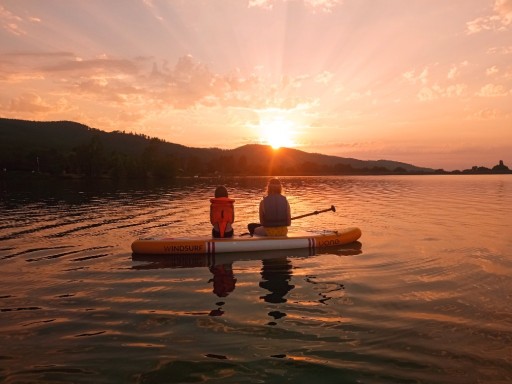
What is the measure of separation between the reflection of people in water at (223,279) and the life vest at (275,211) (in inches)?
120

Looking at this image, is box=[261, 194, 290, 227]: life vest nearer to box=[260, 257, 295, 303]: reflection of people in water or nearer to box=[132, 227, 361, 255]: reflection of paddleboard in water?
box=[132, 227, 361, 255]: reflection of paddleboard in water

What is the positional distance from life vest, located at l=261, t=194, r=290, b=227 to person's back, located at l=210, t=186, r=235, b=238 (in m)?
1.43

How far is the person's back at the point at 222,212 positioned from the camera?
1492cm

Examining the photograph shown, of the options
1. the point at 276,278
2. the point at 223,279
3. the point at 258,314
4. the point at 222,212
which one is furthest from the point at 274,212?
the point at 258,314

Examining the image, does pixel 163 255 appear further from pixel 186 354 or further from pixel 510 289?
pixel 510 289

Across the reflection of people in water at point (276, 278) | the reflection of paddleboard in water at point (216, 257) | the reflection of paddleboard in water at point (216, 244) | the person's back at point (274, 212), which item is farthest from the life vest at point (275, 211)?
the reflection of people in water at point (276, 278)

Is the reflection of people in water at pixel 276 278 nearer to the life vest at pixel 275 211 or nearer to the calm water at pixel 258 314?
the calm water at pixel 258 314

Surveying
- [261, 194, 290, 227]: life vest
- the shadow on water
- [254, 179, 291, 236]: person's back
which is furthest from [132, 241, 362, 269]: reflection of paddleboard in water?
[261, 194, 290, 227]: life vest

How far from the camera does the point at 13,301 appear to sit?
9.65m

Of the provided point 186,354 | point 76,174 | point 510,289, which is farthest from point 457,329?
point 76,174

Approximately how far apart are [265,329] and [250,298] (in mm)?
2112

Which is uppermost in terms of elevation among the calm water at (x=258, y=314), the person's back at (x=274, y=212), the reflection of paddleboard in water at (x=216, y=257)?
the person's back at (x=274, y=212)

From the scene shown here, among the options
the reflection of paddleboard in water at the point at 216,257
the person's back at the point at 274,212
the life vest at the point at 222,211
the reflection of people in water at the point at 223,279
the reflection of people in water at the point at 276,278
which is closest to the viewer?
the reflection of people in water at the point at 276,278

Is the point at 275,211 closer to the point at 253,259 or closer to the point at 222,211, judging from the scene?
the point at 222,211
